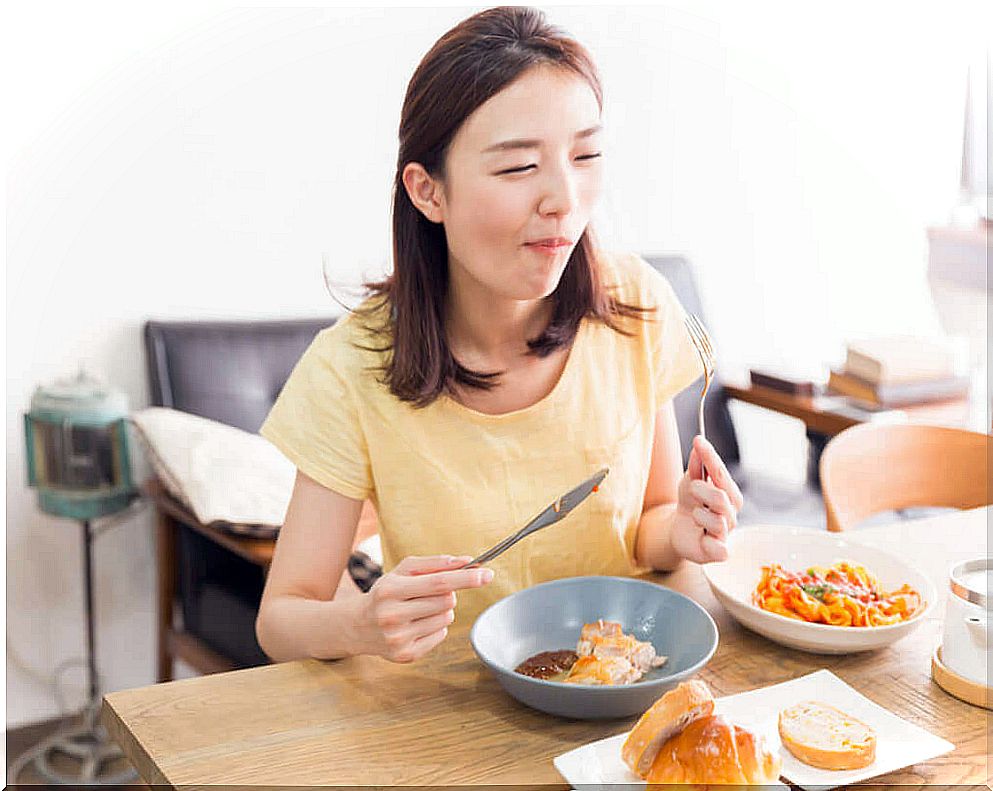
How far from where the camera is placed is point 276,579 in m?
1.33

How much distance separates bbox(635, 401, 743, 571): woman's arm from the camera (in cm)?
127

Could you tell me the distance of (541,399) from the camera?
1438mm

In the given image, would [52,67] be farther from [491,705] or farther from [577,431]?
[491,705]

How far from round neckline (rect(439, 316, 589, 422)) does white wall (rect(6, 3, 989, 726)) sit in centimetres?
123

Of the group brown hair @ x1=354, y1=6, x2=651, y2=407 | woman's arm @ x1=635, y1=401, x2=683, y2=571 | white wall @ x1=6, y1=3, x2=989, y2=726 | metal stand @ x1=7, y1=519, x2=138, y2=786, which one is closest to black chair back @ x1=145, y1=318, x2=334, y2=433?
white wall @ x1=6, y1=3, x2=989, y2=726

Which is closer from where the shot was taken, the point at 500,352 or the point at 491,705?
the point at 491,705

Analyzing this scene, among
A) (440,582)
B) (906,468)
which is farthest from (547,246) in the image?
(906,468)

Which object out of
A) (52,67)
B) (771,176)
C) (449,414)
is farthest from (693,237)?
(449,414)

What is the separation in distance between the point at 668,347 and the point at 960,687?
57 centimetres

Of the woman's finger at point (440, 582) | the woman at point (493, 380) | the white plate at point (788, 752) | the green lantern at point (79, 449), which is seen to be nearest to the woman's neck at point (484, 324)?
the woman at point (493, 380)

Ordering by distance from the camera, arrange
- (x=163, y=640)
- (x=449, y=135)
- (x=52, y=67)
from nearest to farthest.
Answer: (x=449, y=135) → (x=52, y=67) → (x=163, y=640)

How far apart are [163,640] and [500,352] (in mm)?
1359

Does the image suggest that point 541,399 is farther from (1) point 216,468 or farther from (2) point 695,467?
(1) point 216,468

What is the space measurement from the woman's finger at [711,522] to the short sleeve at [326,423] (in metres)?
0.39
